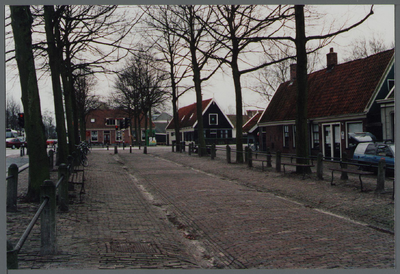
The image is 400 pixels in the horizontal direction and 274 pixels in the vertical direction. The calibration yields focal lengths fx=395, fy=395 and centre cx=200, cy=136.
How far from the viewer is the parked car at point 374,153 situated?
48.0 feet

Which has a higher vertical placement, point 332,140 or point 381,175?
point 332,140

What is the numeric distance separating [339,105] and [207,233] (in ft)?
61.9

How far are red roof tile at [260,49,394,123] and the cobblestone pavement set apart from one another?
12.2m

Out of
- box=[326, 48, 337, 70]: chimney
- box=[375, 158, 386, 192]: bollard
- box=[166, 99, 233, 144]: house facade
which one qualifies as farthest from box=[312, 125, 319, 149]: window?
box=[166, 99, 233, 144]: house facade

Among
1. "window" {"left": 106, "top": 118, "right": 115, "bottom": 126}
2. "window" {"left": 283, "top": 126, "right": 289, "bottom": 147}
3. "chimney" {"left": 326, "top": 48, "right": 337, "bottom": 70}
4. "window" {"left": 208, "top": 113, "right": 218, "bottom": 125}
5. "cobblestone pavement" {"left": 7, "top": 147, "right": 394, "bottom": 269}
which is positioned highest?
"chimney" {"left": 326, "top": 48, "right": 337, "bottom": 70}

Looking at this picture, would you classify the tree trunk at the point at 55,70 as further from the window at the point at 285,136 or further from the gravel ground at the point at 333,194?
the window at the point at 285,136

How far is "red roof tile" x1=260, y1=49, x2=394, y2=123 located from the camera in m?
21.6

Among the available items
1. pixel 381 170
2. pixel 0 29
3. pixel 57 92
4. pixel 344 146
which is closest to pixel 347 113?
pixel 344 146

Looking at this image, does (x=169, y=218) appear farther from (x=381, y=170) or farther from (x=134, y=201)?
(x=381, y=170)

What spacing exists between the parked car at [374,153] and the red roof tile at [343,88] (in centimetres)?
551

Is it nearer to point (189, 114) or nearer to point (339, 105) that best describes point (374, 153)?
point (339, 105)

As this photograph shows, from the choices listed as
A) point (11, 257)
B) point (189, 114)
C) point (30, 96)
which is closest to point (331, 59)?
point (30, 96)

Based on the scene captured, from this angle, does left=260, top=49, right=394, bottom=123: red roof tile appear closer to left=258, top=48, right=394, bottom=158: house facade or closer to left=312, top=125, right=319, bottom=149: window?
left=258, top=48, right=394, bottom=158: house facade

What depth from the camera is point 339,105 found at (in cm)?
2347
